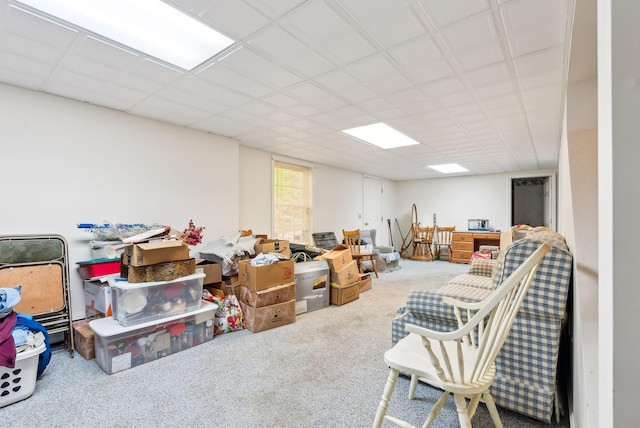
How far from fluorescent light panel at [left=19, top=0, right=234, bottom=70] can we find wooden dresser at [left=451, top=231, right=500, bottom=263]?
23.1 ft

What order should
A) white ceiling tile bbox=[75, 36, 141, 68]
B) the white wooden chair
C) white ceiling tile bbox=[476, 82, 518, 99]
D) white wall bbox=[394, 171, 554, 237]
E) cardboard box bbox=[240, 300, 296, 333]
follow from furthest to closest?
white wall bbox=[394, 171, 554, 237] → cardboard box bbox=[240, 300, 296, 333] → white ceiling tile bbox=[476, 82, 518, 99] → white ceiling tile bbox=[75, 36, 141, 68] → the white wooden chair

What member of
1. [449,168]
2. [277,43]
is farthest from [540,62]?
[449,168]

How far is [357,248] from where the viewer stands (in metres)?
5.79

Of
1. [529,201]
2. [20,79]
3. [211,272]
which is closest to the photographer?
[20,79]

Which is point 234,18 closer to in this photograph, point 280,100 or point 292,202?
point 280,100

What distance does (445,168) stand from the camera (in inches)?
264

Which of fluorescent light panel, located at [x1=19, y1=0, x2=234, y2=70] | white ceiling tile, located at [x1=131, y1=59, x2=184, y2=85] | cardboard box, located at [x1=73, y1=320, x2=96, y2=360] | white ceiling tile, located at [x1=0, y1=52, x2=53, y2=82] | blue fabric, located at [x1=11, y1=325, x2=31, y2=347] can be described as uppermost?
fluorescent light panel, located at [x1=19, y1=0, x2=234, y2=70]

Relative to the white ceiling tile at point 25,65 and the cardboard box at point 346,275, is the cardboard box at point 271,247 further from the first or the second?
the white ceiling tile at point 25,65

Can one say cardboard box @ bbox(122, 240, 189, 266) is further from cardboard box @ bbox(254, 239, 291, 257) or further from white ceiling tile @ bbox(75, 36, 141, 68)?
white ceiling tile @ bbox(75, 36, 141, 68)

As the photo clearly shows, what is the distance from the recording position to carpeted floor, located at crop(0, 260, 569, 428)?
1654 mm

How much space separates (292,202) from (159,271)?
3492mm

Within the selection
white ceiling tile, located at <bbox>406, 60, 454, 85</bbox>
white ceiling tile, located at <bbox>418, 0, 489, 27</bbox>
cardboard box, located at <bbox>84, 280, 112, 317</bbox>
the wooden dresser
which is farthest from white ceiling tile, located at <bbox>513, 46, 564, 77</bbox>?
the wooden dresser

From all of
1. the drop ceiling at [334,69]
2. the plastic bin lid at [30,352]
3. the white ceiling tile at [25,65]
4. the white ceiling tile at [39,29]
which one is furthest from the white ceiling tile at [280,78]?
the plastic bin lid at [30,352]
